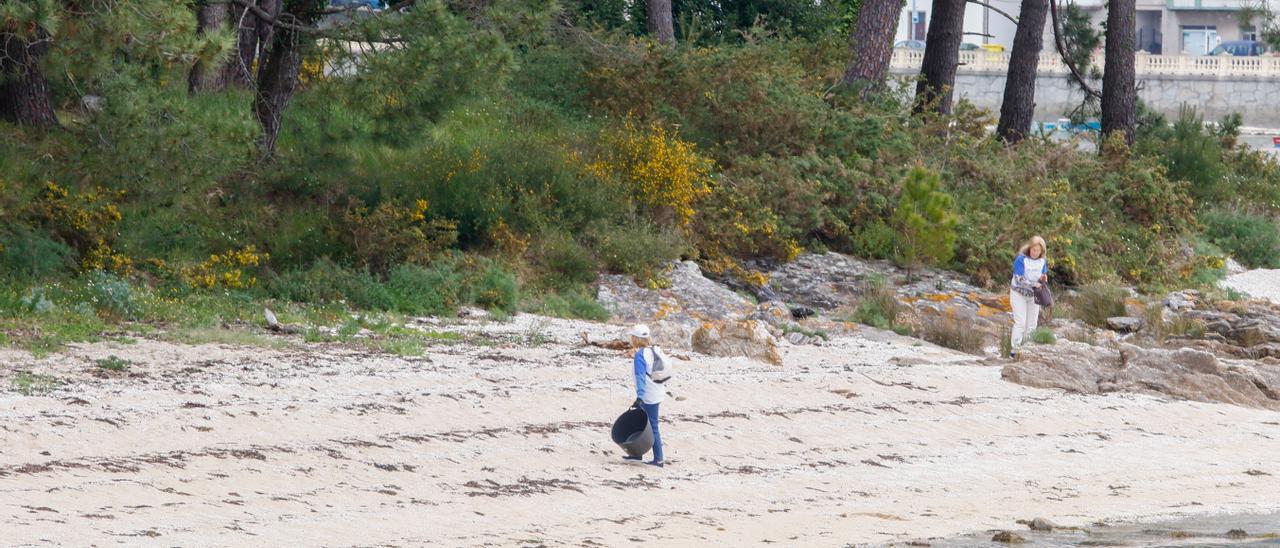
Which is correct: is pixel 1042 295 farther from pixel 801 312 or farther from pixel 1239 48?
pixel 1239 48

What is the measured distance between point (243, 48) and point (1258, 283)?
45.5 ft

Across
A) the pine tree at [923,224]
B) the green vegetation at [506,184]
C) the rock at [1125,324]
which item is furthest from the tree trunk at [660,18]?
the rock at [1125,324]

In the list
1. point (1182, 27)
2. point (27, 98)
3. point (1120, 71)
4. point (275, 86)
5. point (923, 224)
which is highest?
point (1182, 27)

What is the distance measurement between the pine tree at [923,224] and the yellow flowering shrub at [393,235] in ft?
19.9

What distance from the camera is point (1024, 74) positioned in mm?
28797

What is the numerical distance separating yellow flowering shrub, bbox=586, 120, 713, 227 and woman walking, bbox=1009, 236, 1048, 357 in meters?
4.98

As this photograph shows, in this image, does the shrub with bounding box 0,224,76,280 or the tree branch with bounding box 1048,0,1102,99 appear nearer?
the shrub with bounding box 0,224,76,280

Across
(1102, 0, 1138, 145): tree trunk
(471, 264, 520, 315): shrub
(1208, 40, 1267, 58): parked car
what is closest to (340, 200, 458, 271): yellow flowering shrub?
(471, 264, 520, 315): shrub

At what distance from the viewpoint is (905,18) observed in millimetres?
65750

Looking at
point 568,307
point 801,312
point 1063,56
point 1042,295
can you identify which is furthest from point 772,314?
point 1063,56

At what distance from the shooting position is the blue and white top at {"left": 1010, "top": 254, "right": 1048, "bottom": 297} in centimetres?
1667

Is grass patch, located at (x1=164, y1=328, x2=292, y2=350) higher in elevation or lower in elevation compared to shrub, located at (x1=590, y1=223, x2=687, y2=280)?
lower

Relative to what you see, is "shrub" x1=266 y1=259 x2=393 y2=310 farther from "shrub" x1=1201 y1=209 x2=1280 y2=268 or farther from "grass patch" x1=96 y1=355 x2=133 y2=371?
"shrub" x1=1201 y1=209 x2=1280 y2=268

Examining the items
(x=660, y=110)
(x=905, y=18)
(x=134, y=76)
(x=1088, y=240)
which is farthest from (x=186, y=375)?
(x=905, y=18)
